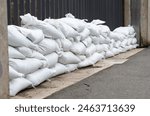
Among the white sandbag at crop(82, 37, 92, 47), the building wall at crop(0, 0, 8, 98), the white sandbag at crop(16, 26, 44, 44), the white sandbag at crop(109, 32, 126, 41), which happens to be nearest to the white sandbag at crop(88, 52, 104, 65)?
the white sandbag at crop(82, 37, 92, 47)

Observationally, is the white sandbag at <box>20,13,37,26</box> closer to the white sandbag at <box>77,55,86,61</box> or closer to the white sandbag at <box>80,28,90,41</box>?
the white sandbag at <box>77,55,86,61</box>

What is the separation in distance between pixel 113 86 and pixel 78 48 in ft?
3.97

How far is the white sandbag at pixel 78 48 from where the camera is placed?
15.7ft

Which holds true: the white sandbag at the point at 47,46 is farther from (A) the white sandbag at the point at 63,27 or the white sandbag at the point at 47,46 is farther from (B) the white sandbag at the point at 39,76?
(A) the white sandbag at the point at 63,27

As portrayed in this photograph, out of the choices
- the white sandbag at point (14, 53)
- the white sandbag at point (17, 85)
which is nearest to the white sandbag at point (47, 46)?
the white sandbag at point (14, 53)

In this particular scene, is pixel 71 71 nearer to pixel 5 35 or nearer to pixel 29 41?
pixel 29 41

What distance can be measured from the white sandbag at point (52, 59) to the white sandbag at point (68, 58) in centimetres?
25

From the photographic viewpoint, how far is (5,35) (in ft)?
8.84

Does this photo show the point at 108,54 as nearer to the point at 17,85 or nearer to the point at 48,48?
the point at 48,48

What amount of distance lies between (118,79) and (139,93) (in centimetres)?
87

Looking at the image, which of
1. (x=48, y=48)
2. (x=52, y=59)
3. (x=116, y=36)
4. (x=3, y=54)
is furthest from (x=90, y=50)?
(x=3, y=54)

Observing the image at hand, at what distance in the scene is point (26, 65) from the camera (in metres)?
3.39

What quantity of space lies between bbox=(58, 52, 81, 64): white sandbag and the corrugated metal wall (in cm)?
69

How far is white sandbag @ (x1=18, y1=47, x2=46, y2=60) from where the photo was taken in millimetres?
3443
